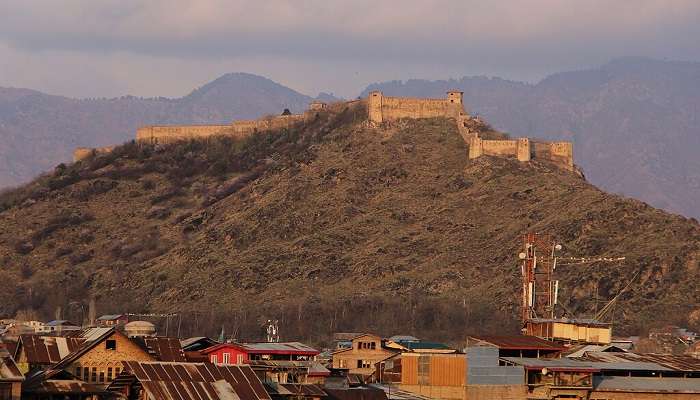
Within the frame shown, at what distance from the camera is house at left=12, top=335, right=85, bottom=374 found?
75938 millimetres

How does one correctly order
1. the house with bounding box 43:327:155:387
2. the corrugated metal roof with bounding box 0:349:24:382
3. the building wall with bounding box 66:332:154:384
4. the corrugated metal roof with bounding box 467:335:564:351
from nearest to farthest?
the corrugated metal roof with bounding box 0:349:24:382
the house with bounding box 43:327:155:387
the building wall with bounding box 66:332:154:384
the corrugated metal roof with bounding box 467:335:564:351

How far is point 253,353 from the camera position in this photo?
91.1 meters

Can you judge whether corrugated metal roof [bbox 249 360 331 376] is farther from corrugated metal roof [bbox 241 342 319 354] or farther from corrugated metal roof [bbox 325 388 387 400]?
corrugated metal roof [bbox 325 388 387 400]

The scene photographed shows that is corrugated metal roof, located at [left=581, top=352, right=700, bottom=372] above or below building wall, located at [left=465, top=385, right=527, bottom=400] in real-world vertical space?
above

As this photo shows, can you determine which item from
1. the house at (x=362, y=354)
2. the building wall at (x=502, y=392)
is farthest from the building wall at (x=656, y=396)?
the house at (x=362, y=354)

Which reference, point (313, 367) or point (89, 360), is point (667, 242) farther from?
point (89, 360)

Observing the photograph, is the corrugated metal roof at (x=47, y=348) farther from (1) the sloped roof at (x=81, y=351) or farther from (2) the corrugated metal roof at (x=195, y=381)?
(2) the corrugated metal roof at (x=195, y=381)

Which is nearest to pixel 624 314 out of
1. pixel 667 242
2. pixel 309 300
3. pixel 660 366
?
pixel 667 242

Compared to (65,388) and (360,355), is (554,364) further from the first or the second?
(65,388)

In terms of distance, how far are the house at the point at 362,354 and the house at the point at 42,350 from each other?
2907cm

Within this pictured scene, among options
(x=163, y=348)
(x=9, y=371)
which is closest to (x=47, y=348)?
(x=163, y=348)

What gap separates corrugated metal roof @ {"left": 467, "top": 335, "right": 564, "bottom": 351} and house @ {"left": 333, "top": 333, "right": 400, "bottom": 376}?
46.0 feet

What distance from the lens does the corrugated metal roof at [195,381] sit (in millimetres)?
68062

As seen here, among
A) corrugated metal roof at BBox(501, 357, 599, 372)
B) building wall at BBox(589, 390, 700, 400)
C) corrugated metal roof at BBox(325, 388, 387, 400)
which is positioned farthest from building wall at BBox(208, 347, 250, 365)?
building wall at BBox(589, 390, 700, 400)
